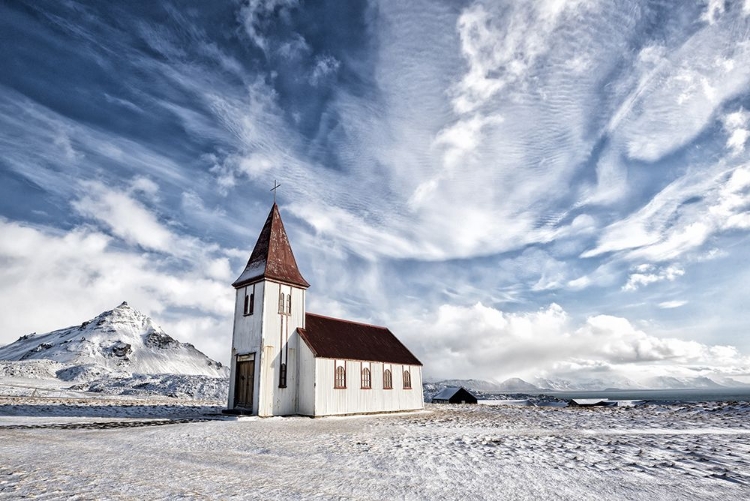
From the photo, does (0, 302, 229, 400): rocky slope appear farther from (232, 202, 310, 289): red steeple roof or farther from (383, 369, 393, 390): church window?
(232, 202, 310, 289): red steeple roof

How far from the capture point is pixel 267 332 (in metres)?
25.8

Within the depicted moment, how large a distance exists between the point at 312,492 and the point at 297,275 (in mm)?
22665

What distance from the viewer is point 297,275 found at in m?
29.0

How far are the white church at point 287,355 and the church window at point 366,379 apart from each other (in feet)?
0.22

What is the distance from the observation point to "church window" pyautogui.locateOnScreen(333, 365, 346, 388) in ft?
89.3

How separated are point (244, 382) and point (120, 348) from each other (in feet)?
425

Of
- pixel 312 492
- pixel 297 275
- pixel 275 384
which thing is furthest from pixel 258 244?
pixel 312 492

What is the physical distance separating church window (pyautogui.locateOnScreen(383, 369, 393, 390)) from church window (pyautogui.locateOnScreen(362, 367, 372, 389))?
1.82 metres

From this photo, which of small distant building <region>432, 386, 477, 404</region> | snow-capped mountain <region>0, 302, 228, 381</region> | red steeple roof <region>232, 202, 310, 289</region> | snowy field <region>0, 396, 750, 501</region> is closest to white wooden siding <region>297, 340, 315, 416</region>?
red steeple roof <region>232, 202, 310, 289</region>

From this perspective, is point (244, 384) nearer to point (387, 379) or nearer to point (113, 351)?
point (387, 379)

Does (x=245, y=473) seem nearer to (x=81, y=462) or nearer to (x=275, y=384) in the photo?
(x=81, y=462)

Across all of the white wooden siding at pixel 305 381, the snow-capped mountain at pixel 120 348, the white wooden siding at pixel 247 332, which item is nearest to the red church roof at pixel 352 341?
the white wooden siding at pixel 305 381

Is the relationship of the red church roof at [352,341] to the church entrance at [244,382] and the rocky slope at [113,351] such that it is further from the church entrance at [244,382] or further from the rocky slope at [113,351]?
the rocky slope at [113,351]

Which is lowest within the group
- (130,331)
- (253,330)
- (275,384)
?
(275,384)
